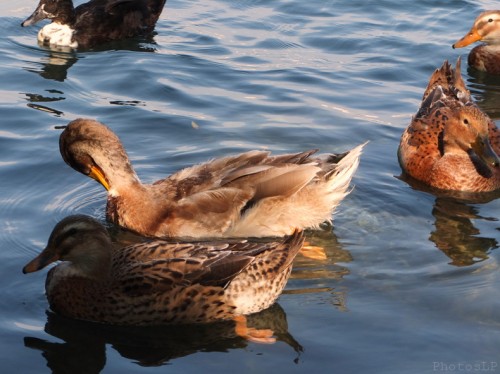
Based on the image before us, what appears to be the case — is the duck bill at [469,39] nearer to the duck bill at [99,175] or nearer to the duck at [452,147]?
the duck at [452,147]

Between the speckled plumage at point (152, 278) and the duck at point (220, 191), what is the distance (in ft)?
3.70

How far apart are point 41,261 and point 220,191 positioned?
174 centimetres

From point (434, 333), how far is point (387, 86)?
6.17 metres

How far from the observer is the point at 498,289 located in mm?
7180

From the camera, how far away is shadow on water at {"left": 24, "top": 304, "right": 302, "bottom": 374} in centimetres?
611

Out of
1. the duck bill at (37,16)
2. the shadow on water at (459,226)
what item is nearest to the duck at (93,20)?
the duck bill at (37,16)

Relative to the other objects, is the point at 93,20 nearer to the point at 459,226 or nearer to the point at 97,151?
the point at 97,151

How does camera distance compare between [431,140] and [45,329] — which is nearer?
[45,329]

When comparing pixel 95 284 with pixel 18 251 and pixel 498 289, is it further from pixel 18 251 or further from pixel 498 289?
pixel 498 289

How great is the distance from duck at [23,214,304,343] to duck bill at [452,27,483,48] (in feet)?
24.5

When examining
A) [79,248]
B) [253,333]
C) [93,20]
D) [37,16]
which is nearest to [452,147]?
[253,333]

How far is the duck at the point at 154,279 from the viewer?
21.4 ft

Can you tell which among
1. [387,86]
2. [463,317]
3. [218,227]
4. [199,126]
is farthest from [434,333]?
[387,86]

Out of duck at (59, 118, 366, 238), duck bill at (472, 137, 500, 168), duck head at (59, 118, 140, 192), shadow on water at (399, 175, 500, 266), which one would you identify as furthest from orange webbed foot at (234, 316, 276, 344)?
duck bill at (472, 137, 500, 168)
